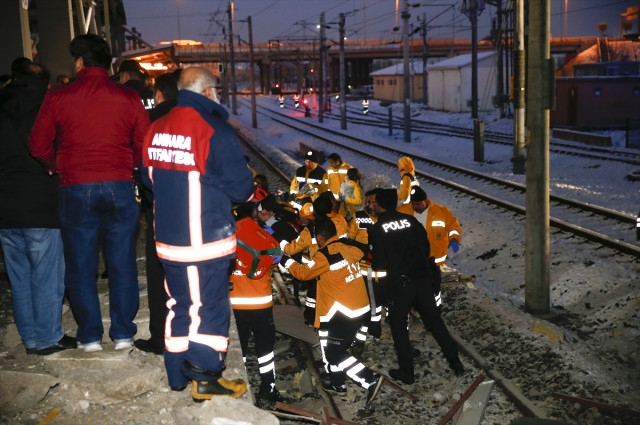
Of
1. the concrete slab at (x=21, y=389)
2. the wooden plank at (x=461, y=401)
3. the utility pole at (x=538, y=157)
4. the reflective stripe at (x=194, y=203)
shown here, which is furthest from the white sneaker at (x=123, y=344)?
the utility pole at (x=538, y=157)

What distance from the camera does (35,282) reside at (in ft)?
15.5

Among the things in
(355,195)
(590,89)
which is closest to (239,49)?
(590,89)

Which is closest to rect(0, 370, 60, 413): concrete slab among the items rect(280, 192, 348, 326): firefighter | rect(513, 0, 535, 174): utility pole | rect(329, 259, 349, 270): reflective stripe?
rect(329, 259, 349, 270): reflective stripe

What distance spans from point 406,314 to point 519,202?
9969 millimetres

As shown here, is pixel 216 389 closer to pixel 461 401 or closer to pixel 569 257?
pixel 461 401

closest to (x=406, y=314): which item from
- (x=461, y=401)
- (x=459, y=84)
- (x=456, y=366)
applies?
(x=456, y=366)

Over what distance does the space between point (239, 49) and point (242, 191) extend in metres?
124

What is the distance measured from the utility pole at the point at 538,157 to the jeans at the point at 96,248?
18.7 ft

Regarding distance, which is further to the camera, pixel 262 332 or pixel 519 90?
pixel 519 90

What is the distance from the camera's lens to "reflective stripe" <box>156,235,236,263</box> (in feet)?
13.3

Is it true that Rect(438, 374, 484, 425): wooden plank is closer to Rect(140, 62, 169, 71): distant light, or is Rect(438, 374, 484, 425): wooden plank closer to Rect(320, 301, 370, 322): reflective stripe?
Rect(320, 301, 370, 322): reflective stripe

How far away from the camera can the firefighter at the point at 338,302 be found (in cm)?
677

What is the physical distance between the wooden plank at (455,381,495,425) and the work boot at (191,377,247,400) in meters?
2.59

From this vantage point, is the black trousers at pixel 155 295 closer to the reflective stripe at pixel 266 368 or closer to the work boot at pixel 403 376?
the reflective stripe at pixel 266 368
